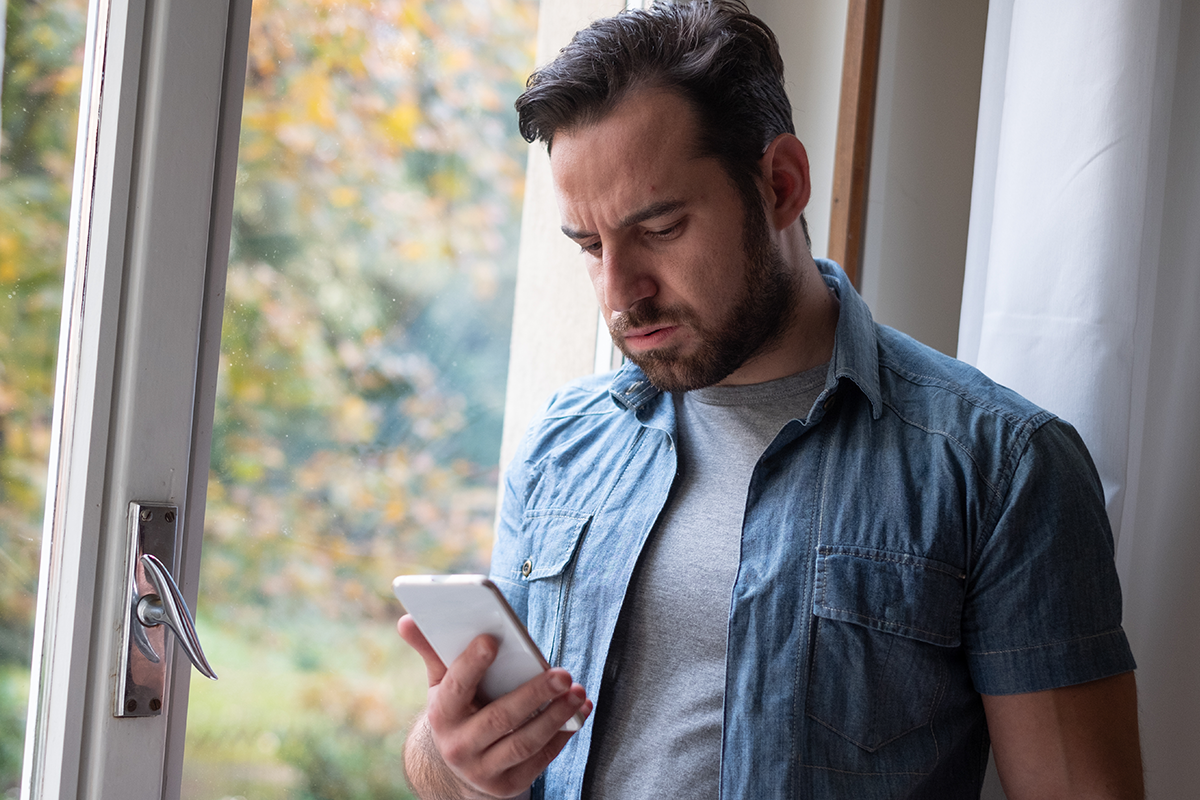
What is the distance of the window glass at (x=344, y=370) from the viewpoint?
102cm

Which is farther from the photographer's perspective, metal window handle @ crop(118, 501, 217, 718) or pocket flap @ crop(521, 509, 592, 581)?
pocket flap @ crop(521, 509, 592, 581)

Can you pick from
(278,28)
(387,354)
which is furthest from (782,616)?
(278,28)

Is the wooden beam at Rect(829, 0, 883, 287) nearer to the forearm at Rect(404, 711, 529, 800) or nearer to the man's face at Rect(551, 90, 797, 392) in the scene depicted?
the man's face at Rect(551, 90, 797, 392)

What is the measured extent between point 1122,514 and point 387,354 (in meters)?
0.82

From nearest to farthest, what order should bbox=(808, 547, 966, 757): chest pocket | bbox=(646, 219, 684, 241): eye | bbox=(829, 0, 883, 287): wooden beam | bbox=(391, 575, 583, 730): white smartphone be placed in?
bbox=(391, 575, 583, 730): white smartphone < bbox=(808, 547, 966, 757): chest pocket < bbox=(646, 219, 684, 241): eye < bbox=(829, 0, 883, 287): wooden beam

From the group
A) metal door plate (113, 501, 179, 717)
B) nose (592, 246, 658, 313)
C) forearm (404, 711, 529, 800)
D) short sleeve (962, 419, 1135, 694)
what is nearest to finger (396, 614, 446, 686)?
forearm (404, 711, 529, 800)

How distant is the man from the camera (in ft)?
2.70

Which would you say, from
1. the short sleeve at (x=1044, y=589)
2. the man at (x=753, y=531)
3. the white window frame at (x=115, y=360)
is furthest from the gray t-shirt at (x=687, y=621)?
the white window frame at (x=115, y=360)

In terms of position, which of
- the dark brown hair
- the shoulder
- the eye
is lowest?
the shoulder

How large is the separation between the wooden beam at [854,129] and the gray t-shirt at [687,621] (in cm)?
35

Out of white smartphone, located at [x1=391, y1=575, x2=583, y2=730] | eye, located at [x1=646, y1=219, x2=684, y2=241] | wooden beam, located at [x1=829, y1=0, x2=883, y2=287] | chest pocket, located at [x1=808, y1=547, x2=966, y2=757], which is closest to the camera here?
white smartphone, located at [x1=391, y1=575, x2=583, y2=730]

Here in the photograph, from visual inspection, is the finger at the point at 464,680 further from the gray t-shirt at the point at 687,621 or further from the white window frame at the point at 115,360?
the white window frame at the point at 115,360

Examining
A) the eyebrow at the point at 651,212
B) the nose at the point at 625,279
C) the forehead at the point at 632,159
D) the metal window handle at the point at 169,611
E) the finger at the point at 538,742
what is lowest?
the finger at the point at 538,742

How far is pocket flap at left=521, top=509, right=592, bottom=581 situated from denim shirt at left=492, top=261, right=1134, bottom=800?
0.27 ft
